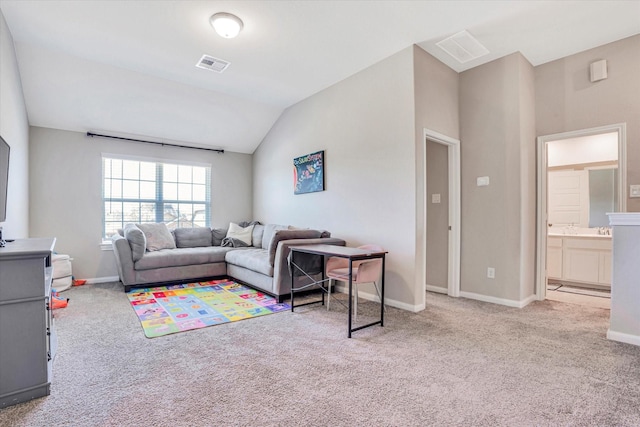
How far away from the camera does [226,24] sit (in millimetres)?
2889

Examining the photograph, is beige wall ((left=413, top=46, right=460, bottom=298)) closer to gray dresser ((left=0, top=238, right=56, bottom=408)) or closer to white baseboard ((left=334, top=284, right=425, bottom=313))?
white baseboard ((left=334, top=284, right=425, bottom=313))

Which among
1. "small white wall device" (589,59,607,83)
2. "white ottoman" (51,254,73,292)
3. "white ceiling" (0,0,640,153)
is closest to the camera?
"white ceiling" (0,0,640,153)

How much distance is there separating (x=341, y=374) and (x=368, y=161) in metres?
2.49

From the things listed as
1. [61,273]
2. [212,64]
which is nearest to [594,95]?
[212,64]

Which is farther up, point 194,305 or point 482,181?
point 482,181

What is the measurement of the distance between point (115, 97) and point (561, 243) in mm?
6422

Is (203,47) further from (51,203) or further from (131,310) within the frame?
(51,203)

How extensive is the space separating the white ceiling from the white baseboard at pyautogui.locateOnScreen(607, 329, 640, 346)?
2.69 m

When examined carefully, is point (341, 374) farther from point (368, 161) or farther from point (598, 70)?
point (598, 70)

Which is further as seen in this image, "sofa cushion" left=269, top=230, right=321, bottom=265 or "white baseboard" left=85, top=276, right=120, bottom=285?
"white baseboard" left=85, top=276, right=120, bottom=285

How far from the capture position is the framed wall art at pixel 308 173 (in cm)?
455

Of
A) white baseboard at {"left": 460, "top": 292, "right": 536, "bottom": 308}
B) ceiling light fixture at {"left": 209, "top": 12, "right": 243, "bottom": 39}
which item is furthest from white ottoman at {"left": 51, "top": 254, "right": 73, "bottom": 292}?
white baseboard at {"left": 460, "top": 292, "right": 536, "bottom": 308}

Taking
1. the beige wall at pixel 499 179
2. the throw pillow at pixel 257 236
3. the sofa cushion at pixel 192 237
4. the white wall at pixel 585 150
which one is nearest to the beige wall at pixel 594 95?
the beige wall at pixel 499 179

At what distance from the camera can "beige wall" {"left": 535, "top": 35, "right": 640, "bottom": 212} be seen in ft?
10.6
